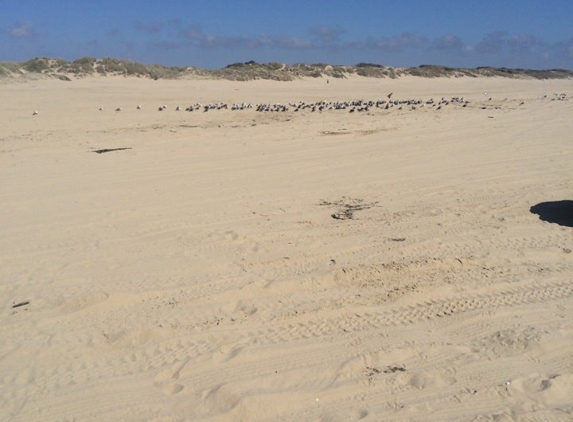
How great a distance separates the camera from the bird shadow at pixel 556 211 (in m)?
5.94

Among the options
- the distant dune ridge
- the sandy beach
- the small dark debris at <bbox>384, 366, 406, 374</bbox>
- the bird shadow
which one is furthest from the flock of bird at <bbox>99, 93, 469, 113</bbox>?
the small dark debris at <bbox>384, 366, 406, 374</bbox>

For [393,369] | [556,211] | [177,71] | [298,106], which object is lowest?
[393,369]

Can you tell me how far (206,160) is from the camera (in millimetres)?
9695

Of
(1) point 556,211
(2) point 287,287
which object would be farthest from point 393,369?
(1) point 556,211

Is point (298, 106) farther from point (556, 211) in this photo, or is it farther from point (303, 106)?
point (556, 211)

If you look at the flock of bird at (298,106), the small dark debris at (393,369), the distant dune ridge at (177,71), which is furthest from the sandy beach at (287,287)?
the distant dune ridge at (177,71)

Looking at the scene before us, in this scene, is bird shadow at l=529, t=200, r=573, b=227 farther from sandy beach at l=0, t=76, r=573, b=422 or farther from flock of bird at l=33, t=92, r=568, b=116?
flock of bird at l=33, t=92, r=568, b=116

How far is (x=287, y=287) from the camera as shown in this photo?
4.41 m

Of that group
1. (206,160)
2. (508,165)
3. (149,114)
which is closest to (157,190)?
(206,160)

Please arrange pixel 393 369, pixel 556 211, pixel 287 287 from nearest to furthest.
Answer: pixel 393 369 < pixel 287 287 < pixel 556 211

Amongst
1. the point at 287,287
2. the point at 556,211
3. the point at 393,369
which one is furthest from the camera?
the point at 556,211

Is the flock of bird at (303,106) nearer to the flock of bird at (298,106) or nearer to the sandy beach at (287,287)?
the flock of bird at (298,106)

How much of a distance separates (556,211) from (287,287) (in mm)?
3676

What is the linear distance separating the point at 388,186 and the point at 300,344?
4.50 m
